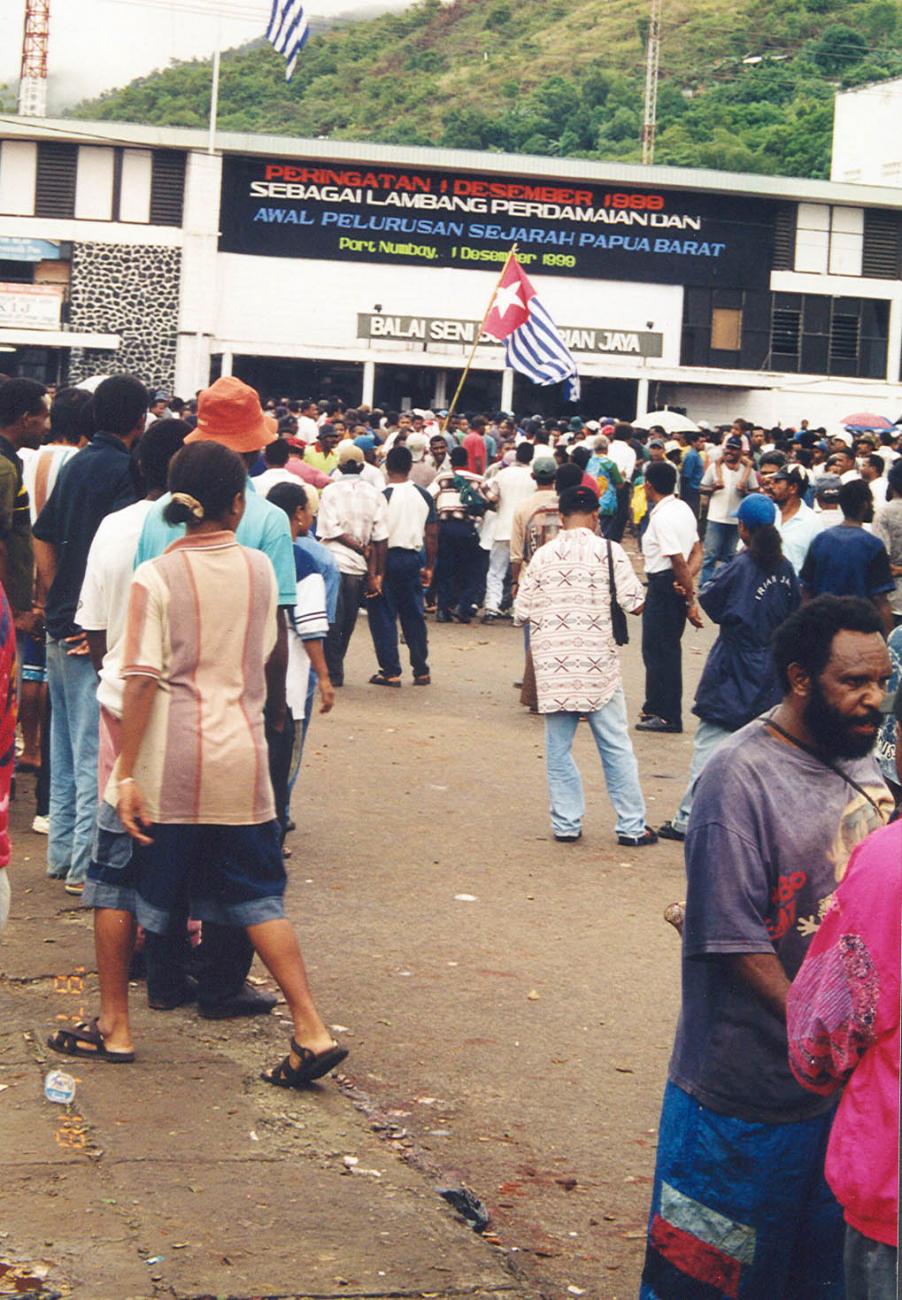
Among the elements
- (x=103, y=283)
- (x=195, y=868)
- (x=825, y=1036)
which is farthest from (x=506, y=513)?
(x=103, y=283)

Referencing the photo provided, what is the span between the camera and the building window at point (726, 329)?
152ft

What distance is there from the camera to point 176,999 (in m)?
6.26

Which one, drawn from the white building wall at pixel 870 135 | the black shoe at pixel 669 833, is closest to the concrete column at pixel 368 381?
the white building wall at pixel 870 135

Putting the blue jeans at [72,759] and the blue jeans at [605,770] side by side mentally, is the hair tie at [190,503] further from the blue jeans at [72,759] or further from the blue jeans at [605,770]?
the blue jeans at [605,770]

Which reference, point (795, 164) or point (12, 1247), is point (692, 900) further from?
point (795, 164)

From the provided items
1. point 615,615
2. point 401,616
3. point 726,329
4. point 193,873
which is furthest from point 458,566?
point 726,329

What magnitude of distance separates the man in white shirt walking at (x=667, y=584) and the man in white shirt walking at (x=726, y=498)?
7378mm

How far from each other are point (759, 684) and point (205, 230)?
36.5m

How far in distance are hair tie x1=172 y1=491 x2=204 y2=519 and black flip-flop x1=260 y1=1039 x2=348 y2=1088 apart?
1.53m

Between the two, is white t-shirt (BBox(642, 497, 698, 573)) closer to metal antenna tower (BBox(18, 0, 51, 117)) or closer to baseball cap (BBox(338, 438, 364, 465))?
baseball cap (BBox(338, 438, 364, 465))

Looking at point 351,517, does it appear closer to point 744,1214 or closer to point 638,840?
point 638,840

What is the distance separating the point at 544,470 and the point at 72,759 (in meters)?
7.28

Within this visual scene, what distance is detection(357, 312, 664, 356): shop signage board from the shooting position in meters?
43.3

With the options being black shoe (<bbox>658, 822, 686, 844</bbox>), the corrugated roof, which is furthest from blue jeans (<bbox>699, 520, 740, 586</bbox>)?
the corrugated roof
